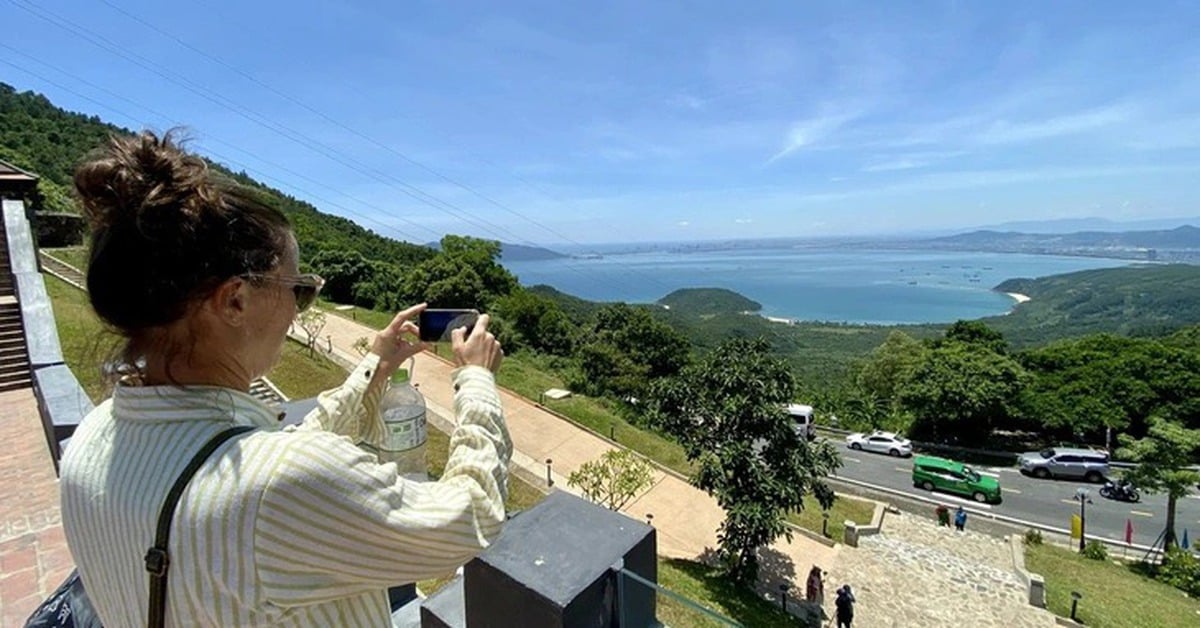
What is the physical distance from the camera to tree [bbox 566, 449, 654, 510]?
775 centimetres

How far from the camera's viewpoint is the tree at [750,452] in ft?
24.0

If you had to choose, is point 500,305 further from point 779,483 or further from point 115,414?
point 115,414

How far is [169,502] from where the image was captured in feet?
2.09

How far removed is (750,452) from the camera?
739cm

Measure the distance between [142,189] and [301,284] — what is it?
26cm

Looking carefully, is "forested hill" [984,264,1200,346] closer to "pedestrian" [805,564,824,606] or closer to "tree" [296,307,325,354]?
"pedestrian" [805,564,824,606]

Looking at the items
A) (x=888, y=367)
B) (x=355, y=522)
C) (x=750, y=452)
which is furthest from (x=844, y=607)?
(x=888, y=367)

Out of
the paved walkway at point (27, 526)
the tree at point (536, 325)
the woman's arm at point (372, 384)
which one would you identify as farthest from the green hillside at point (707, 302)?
the woman's arm at point (372, 384)

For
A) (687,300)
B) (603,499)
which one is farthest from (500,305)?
(687,300)

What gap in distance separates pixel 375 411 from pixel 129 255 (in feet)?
2.34

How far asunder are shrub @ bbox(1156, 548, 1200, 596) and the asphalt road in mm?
2059

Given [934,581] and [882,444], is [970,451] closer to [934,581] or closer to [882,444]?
[882,444]

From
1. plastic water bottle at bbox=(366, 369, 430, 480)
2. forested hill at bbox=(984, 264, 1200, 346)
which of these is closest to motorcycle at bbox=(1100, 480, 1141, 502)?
plastic water bottle at bbox=(366, 369, 430, 480)

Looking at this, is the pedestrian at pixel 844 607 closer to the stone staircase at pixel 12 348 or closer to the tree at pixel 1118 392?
the stone staircase at pixel 12 348
